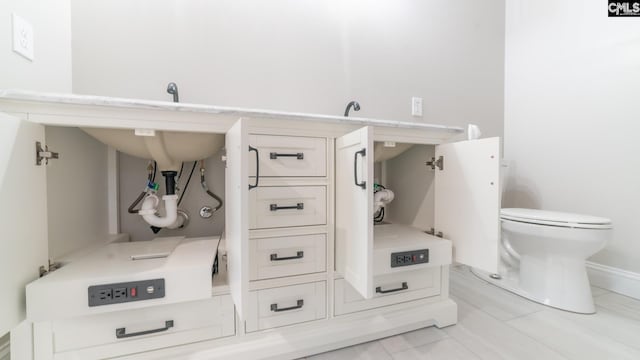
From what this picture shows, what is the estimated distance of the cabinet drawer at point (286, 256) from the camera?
2.83ft

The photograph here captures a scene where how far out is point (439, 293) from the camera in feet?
3.68

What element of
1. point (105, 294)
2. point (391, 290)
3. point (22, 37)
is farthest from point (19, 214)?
point (391, 290)

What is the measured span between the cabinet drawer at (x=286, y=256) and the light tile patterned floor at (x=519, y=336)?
1.07 ft

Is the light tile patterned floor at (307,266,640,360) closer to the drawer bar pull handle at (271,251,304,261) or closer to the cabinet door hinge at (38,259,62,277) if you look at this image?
the drawer bar pull handle at (271,251,304,261)

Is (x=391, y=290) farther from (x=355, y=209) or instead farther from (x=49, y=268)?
(x=49, y=268)

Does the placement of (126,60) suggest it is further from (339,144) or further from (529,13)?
(529,13)

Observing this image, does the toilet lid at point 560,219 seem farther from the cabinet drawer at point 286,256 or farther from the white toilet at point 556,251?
the cabinet drawer at point 286,256

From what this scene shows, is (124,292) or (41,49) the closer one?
(124,292)

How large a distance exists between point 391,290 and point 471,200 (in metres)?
0.46

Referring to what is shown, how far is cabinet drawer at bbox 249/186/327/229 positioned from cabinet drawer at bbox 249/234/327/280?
0.17ft

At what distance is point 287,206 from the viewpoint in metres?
0.89

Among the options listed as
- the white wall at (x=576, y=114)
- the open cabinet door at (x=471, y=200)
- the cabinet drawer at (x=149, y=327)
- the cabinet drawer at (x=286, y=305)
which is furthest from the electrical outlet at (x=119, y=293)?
the white wall at (x=576, y=114)

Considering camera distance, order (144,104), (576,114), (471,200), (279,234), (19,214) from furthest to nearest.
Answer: (576,114)
(471,200)
(279,234)
(144,104)
(19,214)

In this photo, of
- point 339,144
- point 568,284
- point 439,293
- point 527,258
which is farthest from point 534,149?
point 339,144
